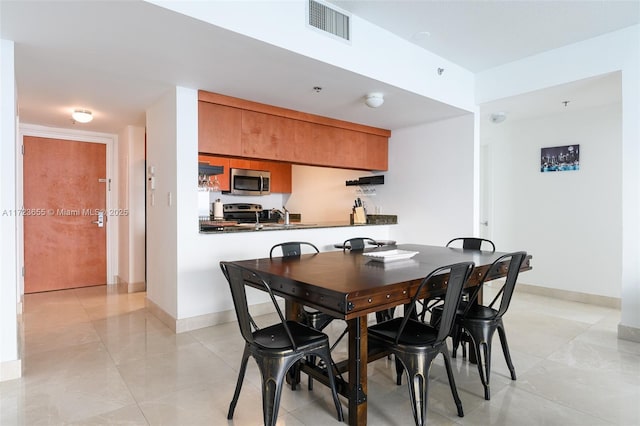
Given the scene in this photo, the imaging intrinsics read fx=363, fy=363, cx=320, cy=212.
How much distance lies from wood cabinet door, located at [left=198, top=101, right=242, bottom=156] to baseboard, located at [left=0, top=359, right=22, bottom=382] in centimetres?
220

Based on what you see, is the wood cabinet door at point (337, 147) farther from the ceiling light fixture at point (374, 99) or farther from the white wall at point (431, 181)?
the ceiling light fixture at point (374, 99)

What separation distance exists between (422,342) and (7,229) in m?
2.80

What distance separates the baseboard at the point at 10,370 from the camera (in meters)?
2.46

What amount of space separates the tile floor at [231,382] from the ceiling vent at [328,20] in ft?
8.31

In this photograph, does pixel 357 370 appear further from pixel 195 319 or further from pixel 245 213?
pixel 245 213

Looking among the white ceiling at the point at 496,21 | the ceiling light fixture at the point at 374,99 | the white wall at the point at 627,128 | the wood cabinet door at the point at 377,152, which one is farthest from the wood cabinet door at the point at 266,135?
the white wall at the point at 627,128

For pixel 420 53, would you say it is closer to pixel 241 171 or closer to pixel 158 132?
pixel 158 132

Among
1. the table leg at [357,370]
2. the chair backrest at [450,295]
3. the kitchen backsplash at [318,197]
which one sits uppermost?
the kitchen backsplash at [318,197]

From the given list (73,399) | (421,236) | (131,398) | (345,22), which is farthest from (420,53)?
(73,399)

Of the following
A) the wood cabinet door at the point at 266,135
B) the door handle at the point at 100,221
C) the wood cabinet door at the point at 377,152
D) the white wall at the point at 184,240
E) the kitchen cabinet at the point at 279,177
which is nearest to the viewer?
the white wall at the point at 184,240

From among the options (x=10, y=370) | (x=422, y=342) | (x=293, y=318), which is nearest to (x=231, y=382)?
(x=293, y=318)

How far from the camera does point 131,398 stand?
2.24m

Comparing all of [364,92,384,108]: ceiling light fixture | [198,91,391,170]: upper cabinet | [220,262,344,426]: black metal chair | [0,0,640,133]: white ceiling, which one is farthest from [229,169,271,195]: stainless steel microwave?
[220,262,344,426]: black metal chair

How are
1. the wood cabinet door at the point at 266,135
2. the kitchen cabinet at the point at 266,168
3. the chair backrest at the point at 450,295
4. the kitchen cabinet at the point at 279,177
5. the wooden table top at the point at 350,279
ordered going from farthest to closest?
the kitchen cabinet at the point at 279,177 → the kitchen cabinet at the point at 266,168 → the wood cabinet door at the point at 266,135 → the chair backrest at the point at 450,295 → the wooden table top at the point at 350,279
